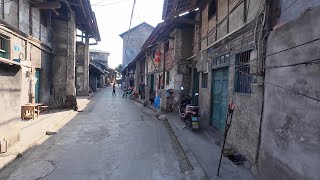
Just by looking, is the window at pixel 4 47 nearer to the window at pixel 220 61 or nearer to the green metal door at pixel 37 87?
the green metal door at pixel 37 87

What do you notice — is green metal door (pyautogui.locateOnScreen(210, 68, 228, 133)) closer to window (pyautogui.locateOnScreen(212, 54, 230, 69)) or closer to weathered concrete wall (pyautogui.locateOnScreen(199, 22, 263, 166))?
window (pyautogui.locateOnScreen(212, 54, 230, 69))

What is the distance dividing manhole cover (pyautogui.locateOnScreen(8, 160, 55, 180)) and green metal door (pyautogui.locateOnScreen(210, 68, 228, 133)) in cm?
514

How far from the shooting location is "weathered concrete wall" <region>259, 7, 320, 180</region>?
3635 mm

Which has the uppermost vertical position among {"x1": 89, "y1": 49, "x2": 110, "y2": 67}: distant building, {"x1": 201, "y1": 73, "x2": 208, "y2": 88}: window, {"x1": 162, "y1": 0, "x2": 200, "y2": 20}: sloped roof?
{"x1": 89, "y1": 49, "x2": 110, "y2": 67}: distant building

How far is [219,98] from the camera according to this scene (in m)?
9.66

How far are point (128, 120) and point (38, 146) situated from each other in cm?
585

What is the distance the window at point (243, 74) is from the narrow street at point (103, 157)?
2.31m

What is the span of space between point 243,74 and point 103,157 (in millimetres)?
4085

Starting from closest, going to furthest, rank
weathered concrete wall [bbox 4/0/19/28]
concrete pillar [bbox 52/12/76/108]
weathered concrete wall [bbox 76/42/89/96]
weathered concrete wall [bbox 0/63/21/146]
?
weathered concrete wall [bbox 0/63/21/146] → weathered concrete wall [bbox 4/0/19/28] → concrete pillar [bbox 52/12/76/108] → weathered concrete wall [bbox 76/42/89/96]

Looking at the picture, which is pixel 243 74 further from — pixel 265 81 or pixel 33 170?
pixel 33 170

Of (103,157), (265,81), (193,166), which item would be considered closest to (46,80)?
(103,157)

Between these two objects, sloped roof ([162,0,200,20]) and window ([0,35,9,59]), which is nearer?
window ([0,35,9,59])

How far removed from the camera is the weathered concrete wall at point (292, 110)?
11.9 feet

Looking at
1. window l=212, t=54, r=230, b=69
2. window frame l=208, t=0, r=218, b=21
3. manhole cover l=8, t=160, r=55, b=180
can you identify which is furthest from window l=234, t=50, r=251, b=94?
manhole cover l=8, t=160, r=55, b=180
